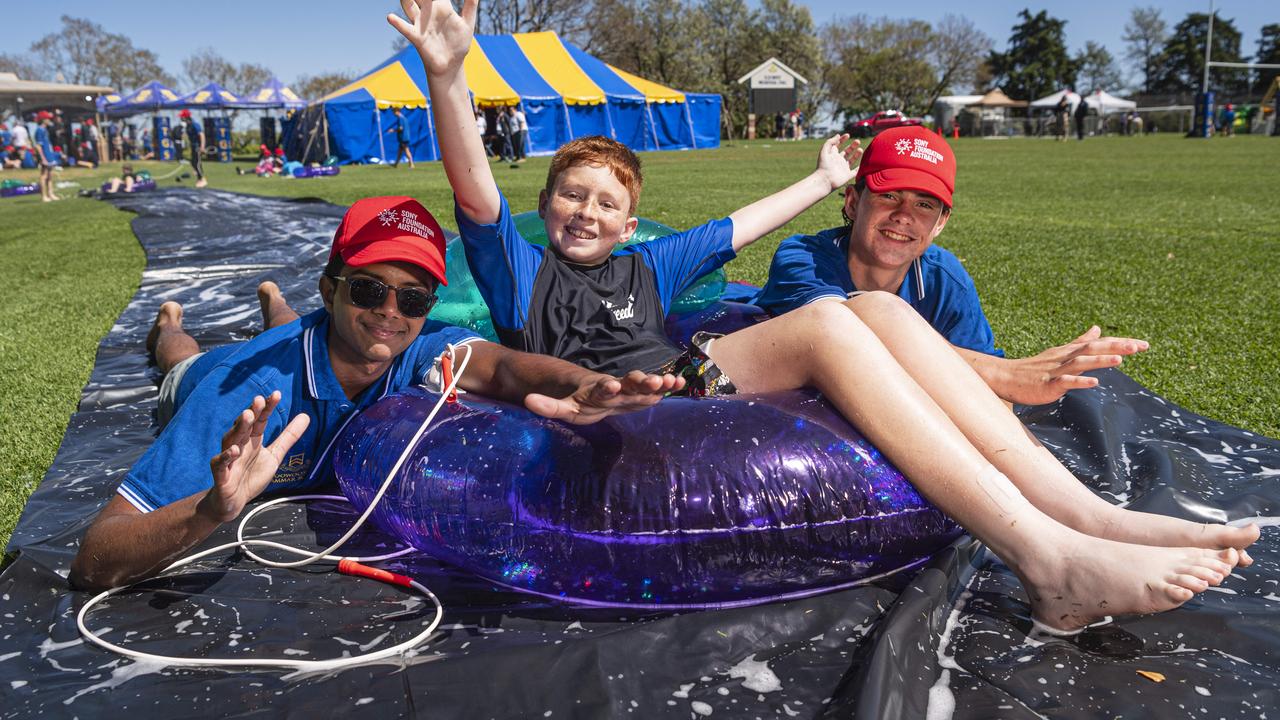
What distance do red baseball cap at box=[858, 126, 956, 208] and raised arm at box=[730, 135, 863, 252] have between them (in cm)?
35

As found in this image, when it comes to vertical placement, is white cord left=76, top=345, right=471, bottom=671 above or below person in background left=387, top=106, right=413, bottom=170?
below

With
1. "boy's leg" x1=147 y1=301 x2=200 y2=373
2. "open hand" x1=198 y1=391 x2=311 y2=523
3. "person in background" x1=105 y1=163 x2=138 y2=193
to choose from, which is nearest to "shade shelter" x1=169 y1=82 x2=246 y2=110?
"person in background" x1=105 y1=163 x2=138 y2=193

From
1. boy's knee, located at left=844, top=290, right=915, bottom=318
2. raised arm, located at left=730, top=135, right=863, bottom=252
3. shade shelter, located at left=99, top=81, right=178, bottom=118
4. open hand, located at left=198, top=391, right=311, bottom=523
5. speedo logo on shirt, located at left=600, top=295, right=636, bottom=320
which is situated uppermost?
shade shelter, located at left=99, top=81, right=178, bottom=118

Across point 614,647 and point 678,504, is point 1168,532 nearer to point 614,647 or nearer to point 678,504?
point 678,504

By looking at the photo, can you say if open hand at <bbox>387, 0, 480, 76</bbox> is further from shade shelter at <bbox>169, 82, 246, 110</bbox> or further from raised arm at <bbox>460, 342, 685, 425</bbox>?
shade shelter at <bbox>169, 82, 246, 110</bbox>

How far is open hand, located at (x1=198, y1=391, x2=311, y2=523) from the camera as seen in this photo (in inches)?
76.7

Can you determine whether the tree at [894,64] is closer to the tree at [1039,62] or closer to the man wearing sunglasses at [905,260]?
the tree at [1039,62]

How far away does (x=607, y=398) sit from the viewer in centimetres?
183

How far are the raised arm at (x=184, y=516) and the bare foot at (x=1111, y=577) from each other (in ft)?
5.59

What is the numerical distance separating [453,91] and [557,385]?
2.77 feet

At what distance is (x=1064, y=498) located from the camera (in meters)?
2.19

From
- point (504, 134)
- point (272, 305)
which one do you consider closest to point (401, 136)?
point (504, 134)

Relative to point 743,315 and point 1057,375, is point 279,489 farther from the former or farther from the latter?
point 1057,375

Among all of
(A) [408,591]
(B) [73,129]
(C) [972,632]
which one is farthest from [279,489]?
(B) [73,129]
